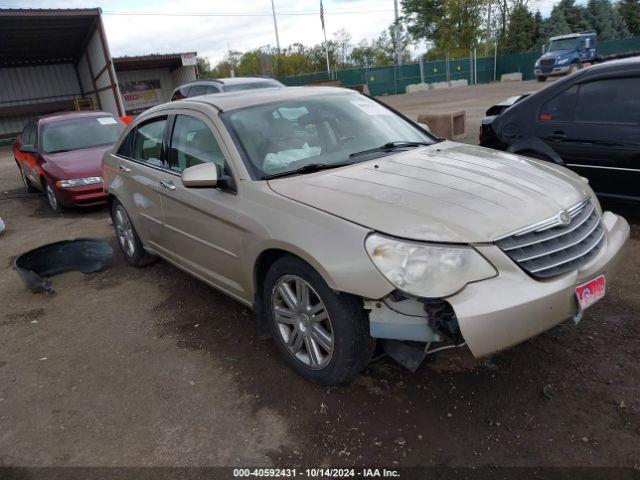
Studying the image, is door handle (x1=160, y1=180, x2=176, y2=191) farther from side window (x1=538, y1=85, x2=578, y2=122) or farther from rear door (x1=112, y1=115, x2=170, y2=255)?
side window (x1=538, y1=85, x2=578, y2=122)

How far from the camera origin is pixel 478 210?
255 cm

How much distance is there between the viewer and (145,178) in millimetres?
4363

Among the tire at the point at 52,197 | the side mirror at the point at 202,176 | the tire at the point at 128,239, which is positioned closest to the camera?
the side mirror at the point at 202,176

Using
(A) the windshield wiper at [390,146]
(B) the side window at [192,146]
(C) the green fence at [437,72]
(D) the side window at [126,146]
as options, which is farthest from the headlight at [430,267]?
(C) the green fence at [437,72]

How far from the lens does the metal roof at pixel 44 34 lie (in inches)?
712

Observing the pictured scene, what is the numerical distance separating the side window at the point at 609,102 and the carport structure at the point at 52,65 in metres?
18.2

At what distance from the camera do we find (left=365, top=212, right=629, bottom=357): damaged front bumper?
2.27 m

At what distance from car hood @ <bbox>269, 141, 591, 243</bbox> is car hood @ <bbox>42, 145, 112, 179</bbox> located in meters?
6.00

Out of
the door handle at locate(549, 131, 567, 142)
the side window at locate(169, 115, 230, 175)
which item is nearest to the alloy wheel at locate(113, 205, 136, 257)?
the side window at locate(169, 115, 230, 175)

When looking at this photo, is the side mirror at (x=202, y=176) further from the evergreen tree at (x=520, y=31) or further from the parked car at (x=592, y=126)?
the evergreen tree at (x=520, y=31)

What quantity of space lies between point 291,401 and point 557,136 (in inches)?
155

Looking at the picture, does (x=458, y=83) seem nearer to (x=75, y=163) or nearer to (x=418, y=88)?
(x=418, y=88)

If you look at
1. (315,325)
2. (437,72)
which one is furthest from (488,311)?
(437,72)

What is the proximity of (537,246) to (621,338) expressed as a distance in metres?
1.23
